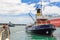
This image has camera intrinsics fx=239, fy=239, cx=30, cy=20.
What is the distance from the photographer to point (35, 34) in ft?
148

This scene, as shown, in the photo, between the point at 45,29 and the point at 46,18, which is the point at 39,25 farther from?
the point at 46,18

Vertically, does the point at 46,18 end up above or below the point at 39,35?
above

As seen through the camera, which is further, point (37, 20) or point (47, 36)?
point (37, 20)

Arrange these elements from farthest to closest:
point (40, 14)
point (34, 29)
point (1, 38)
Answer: point (40, 14)
point (34, 29)
point (1, 38)

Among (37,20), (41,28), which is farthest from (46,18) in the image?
(41,28)

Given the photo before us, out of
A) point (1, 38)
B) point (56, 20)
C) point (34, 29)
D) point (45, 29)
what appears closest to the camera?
point (1, 38)

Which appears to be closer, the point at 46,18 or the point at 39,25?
the point at 39,25

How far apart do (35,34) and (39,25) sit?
426 centimetres

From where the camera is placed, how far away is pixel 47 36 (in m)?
41.8

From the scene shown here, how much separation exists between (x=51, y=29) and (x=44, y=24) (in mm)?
1560

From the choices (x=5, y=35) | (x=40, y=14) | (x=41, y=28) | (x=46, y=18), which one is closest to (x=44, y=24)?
(x=41, y=28)

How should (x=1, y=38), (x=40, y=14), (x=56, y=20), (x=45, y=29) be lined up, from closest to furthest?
1. (x=1, y=38)
2. (x=45, y=29)
3. (x=40, y=14)
4. (x=56, y=20)

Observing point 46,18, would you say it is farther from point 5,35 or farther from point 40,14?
point 5,35

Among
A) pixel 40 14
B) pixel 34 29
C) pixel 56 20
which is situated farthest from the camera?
pixel 56 20
